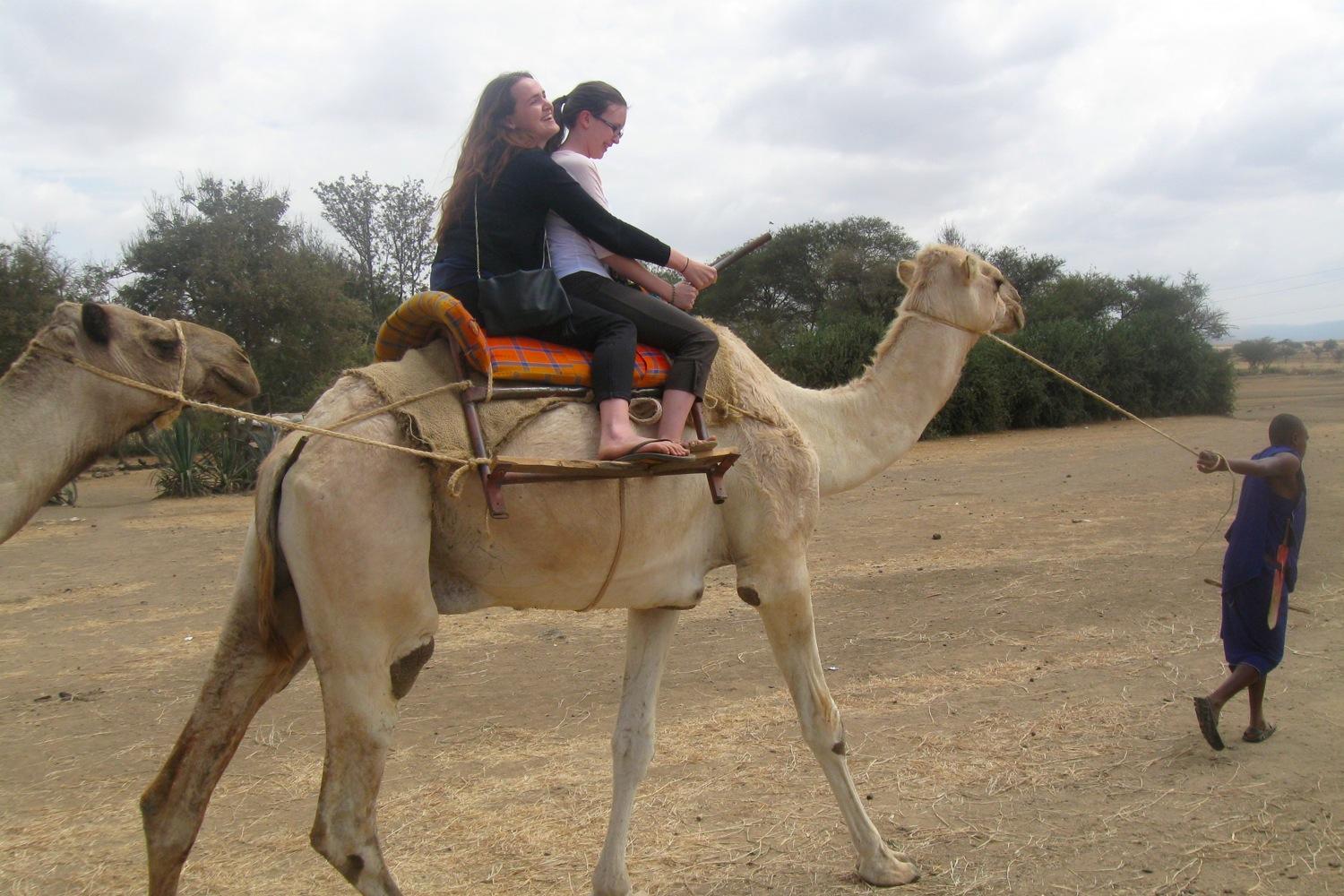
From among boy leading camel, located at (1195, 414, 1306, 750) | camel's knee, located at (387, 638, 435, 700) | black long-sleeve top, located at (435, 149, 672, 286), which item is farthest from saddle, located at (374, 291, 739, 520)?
boy leading camel, located at (1195, 414, 1306, 750)

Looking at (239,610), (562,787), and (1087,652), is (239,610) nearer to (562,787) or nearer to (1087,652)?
(562,787)

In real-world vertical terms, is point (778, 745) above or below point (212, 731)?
below

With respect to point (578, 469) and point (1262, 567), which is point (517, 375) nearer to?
point (578, 469)

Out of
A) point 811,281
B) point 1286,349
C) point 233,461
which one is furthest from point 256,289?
point 1286,349

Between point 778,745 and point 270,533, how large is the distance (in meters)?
3.31

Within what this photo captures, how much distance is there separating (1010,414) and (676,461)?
87.9 ft

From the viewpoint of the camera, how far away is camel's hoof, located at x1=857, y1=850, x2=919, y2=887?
13.0 feet

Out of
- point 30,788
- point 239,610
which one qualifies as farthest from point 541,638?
point 239,610

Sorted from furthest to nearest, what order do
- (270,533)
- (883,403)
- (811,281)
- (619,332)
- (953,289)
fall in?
1. (811,281)
2. (953,289)
3. (883,403)
4. (619,332)
5. (270,533)

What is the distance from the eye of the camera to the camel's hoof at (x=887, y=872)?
3965 millimetres

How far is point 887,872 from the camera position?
3980mm

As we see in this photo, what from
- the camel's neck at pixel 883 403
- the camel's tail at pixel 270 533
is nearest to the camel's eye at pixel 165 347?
the camel's tail at pixel 270 533

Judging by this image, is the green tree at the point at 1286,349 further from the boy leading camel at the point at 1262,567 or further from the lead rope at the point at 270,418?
the lead rope at the point at 270,418

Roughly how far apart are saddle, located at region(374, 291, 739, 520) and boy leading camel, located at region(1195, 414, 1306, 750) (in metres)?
3.28
